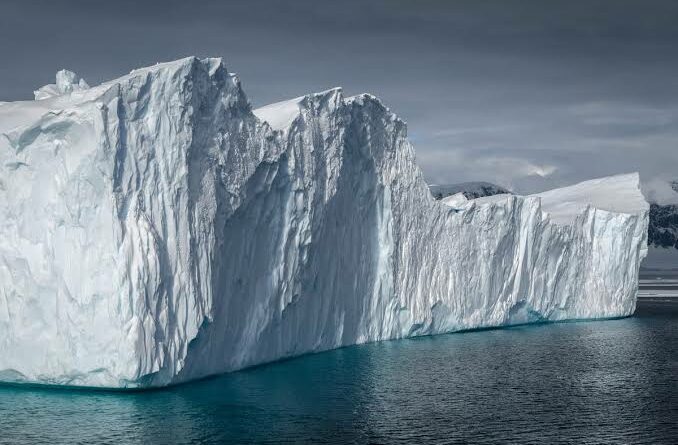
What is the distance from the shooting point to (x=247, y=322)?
21031mm

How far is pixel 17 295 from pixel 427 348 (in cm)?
1278

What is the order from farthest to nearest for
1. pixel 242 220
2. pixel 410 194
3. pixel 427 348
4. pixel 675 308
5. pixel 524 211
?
pixel 675 308, pixel 524 211, pixel 410 194, pixel 427 348, pixel 242 220

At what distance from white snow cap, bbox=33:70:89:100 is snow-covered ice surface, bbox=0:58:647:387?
0.33 feet

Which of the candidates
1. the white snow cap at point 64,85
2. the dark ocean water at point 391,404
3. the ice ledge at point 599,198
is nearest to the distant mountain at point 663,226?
the ice ledge at point 599,198

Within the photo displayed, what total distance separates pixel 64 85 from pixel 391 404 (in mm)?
12000

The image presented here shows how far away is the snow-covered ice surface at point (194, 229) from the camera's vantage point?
57.1 ft

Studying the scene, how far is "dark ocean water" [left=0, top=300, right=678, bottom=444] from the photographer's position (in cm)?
1466

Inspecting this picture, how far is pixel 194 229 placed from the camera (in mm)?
18531

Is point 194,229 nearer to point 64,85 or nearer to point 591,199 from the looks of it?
point 64,85

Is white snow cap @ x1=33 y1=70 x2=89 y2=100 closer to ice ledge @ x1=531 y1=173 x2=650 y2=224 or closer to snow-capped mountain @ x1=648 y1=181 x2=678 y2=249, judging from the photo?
ice ledge @ x1=531 y1=173 x2=650 y2=224

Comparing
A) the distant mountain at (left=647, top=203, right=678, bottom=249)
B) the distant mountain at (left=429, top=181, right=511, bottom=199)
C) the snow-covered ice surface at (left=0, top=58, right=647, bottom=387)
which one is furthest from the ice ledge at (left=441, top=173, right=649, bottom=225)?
the distant mountain at (left=647, top=203, right=678, bottom=249)

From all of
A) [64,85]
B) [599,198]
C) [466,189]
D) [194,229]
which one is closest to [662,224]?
[466,189]

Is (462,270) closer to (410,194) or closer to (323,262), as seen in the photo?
(410,194)

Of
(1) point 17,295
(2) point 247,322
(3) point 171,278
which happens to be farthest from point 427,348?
(1) point 17,295
